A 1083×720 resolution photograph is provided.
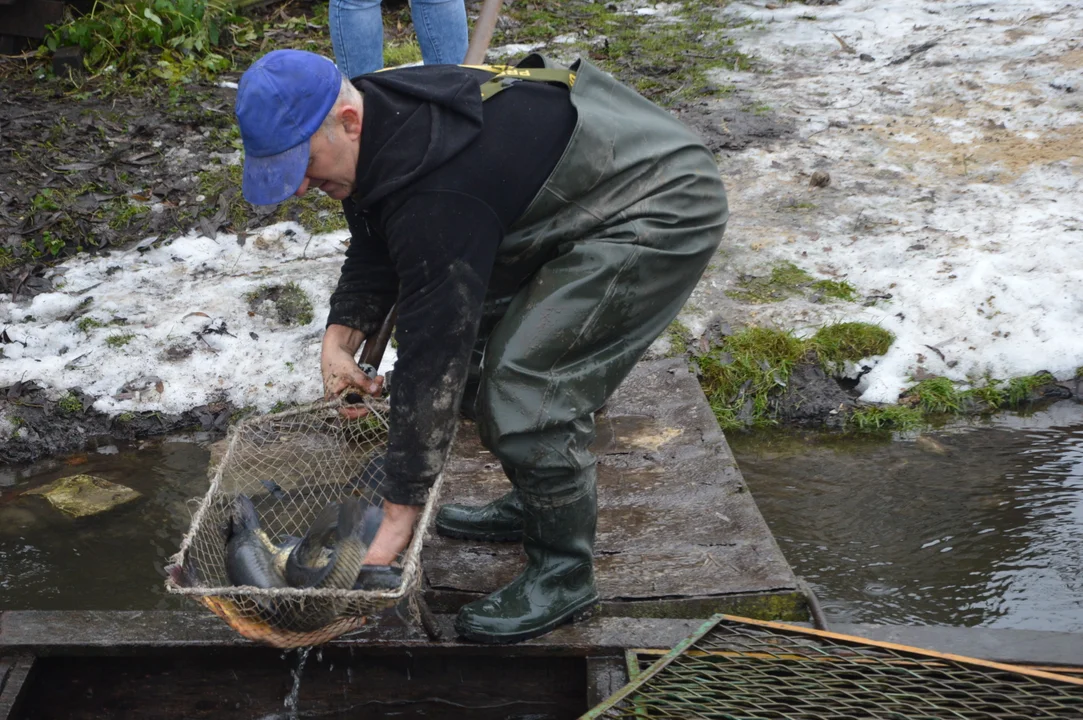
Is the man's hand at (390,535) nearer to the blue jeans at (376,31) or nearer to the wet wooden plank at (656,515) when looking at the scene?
the wet wooden plank at (656,515)

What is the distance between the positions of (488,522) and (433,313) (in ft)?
3.75

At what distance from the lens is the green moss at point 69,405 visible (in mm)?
4930

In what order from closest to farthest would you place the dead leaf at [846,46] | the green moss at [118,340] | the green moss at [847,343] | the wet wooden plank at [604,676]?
the wet wooden plank at [604,676], the green moss at [847,343], the green moss at [118,340], the dead leaf at [846,46]

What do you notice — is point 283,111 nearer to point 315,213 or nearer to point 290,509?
point 290,509

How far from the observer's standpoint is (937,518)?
165 inches

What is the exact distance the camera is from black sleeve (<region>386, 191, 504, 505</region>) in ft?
8.20

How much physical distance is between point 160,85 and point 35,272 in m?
2.39

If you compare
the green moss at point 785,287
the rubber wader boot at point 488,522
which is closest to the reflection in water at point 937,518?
the green moss at point 785,287

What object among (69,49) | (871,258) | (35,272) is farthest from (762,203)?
(69,49)

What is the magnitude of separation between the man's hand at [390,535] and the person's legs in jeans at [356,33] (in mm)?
2597

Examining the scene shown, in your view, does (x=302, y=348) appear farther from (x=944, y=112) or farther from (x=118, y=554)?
(x=944, y=112)

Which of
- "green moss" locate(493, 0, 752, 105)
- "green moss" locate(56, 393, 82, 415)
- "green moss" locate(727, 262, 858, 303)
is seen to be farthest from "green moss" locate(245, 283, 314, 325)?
"green moss" locate(493, 0, 752, 105)

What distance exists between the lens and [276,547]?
3.22m

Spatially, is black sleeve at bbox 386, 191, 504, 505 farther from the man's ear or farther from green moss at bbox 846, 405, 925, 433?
green moss at bbox 846, 405, 925, 433
